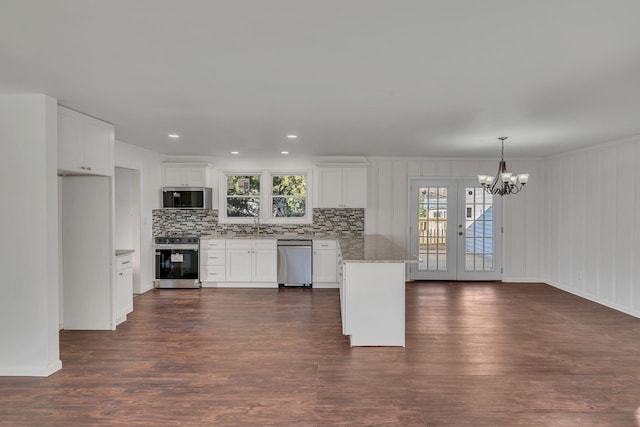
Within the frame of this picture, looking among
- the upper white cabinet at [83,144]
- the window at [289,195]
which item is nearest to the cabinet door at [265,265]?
the window at [289,195]

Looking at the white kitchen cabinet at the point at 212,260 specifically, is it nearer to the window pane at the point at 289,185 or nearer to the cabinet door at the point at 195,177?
the cabinet door at the point at 195,177

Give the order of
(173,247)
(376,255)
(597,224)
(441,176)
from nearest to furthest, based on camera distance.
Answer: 1. (376,255)
2. (597,224)
3. (173,247)
4. (441,176)

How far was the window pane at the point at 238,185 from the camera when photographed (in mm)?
6940

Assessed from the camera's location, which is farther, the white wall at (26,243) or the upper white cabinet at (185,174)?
the upper white cabinet at (185,174)

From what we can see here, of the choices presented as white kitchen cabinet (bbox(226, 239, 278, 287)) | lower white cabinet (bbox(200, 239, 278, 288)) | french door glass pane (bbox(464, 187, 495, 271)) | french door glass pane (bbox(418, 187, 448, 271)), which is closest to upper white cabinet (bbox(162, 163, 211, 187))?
lower white cabinet (bbox(200, 239, 278, 288))

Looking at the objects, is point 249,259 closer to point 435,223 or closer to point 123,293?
point 123,293

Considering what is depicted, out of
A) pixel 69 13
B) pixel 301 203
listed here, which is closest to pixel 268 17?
pixel 69 13

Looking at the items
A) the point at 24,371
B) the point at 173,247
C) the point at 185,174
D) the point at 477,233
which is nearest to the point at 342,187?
the point at 477,233

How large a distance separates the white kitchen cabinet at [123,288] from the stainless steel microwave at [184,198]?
1.83 meters

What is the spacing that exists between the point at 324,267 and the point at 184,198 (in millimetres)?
2881

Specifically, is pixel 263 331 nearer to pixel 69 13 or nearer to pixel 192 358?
pixel 192 358

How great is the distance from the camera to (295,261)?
6449mm

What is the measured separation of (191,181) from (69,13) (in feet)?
16.7

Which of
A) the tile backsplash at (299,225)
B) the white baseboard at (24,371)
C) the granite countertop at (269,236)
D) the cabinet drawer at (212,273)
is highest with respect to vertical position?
the tile backsplash at (299,225)
